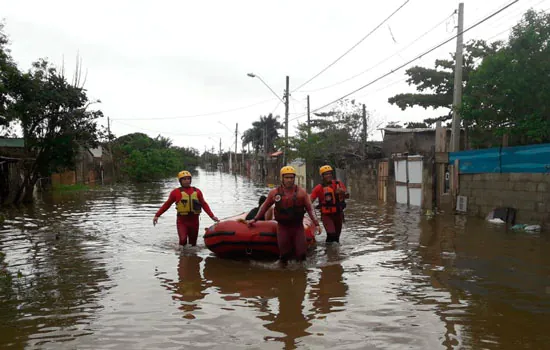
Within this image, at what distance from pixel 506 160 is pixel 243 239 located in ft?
24.3

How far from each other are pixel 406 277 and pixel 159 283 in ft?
11.2

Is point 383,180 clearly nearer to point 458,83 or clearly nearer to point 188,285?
point 458,83

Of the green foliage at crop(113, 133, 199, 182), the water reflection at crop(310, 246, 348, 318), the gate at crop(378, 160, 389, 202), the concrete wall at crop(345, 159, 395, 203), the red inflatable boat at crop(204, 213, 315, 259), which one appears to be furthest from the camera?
the green foliage at crop(113, 133, 199, 182)

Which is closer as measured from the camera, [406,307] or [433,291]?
[406,307]

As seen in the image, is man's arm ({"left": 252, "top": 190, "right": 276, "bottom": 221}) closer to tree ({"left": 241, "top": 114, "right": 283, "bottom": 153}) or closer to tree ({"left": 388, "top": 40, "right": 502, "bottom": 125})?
tree ({"left": 388, "top": 40, "right": 502, "bottom": 125})

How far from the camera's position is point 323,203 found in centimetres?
868

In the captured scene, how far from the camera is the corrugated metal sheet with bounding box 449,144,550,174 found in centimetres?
1023

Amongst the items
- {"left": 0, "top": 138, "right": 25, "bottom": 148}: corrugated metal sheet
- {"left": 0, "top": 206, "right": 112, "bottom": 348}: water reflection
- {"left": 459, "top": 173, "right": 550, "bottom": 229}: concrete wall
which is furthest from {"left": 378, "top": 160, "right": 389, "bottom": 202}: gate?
{"left": 0, "top": 138, "right": 25, "bottom": 148}: corrugated metal sheet

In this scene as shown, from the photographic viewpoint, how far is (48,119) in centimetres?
2091

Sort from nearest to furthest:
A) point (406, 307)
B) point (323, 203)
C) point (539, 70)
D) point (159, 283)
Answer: point (406, 307), point (159, 283), point (323, 203), point (539, 70)

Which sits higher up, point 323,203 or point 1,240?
point 323,203

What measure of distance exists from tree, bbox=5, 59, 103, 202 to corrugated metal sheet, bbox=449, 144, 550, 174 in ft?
53.4

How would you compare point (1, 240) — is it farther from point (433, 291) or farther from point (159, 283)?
point (433, 291)

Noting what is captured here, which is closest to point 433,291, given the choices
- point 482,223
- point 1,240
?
point 482,223
